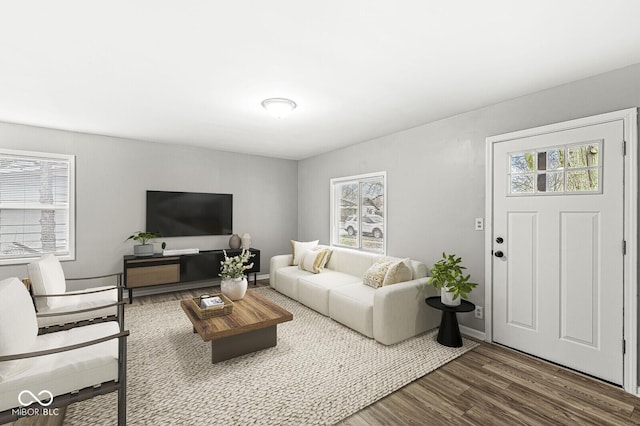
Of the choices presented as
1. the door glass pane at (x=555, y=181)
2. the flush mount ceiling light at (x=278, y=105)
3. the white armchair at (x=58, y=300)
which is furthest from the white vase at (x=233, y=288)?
the door glass pane at (x=555, y=181)

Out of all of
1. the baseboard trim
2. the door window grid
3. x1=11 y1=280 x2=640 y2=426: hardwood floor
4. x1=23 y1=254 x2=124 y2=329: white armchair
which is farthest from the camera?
the baseboard trim

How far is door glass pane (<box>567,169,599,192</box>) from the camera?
7.82ft

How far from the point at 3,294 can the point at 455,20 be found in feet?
10.0

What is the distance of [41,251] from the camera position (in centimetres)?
393

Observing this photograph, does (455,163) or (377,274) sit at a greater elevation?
(455,163)

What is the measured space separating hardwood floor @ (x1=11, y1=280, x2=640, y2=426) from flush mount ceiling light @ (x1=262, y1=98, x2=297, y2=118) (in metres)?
2.66

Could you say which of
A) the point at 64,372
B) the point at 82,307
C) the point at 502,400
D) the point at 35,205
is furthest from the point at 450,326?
the point at 35,205

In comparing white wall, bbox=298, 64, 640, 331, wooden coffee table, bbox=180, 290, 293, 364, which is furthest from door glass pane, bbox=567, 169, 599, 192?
wooden coffee table, bbox=180, 290, 293, 364

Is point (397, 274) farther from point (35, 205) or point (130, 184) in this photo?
point (35, 205)

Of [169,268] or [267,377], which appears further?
[169,268]

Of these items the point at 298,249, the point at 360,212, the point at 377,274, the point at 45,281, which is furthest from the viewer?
the point at 298,249

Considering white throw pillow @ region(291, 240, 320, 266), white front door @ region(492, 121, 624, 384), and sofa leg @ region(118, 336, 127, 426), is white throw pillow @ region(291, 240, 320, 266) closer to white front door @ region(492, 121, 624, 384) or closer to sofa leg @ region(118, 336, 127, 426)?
white front door @ region(492, 121, 624, 384)

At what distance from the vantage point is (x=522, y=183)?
9.25 ft

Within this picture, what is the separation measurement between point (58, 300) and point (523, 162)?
461 cm
